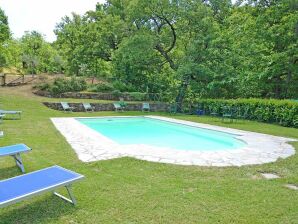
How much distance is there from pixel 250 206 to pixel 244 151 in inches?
131

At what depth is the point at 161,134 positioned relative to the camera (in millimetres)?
11141

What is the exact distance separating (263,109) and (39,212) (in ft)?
41.6

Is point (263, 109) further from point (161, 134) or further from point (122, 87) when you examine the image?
point (122, 87)

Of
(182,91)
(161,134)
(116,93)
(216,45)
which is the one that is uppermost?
(216,45)

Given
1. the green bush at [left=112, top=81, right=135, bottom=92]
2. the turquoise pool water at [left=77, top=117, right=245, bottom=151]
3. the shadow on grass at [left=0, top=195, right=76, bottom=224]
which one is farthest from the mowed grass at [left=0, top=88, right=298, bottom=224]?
the green bush at [left=112, top=81, right=135, bottom=92]

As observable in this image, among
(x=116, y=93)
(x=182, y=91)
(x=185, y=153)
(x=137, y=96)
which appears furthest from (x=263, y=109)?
(x=116, y=93)

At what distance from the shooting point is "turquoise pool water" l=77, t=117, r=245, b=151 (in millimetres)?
8771

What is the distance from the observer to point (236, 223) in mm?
3000

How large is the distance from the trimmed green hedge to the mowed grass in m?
6.76

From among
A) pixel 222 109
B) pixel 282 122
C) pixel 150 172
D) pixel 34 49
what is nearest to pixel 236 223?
pixel 150 172

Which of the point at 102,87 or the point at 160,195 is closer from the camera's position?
the point at 160,195

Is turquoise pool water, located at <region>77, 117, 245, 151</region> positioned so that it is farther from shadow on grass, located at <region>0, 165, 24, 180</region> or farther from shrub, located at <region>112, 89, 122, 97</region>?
shrub, located at <region>112, 89, 122, 97</region>

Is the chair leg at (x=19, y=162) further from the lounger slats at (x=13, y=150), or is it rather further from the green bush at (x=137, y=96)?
the green bush at (x=137, y=96)

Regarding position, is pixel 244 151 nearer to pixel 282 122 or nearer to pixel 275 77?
pixel 282 122
